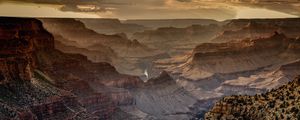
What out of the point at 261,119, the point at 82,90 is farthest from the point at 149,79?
the point at 261,119

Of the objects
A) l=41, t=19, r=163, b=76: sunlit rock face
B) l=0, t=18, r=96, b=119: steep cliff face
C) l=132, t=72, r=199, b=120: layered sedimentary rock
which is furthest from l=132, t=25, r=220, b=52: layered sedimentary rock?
l=0, t=18, r=96, b=119: steep cliff face

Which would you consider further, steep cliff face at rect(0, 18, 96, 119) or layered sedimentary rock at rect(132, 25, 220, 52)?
layered sedimentary rock at rect(132, 25, 220, 52)

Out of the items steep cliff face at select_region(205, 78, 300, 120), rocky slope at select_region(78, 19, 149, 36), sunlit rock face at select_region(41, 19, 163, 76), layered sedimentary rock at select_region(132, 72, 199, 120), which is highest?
rocky slope at select_region(78, 19, 149, 36)

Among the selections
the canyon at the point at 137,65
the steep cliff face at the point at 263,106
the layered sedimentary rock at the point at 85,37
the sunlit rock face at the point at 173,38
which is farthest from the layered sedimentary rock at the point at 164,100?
the steep cliff face at the point at 263,106

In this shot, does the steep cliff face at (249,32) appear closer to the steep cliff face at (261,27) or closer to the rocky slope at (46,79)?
the steep cliff face at (261,27)

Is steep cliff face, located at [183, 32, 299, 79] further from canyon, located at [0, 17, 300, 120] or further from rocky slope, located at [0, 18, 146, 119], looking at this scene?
rocky slope, located at [0, 18, 146, 119]

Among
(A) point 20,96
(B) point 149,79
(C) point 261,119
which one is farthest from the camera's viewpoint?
(B) point 149,79

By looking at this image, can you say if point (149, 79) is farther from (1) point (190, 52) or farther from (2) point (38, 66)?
(2) point (38, 66)

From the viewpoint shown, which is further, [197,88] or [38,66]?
[197,88]
